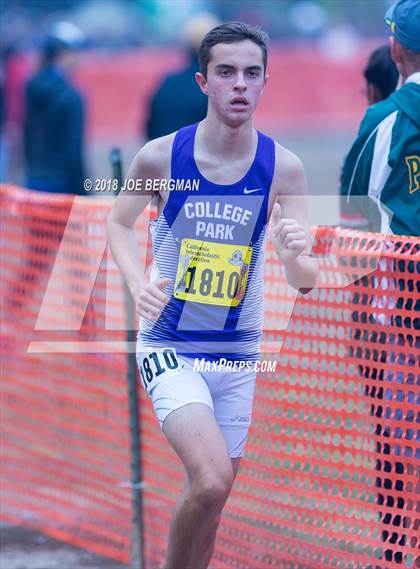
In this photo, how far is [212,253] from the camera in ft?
13.8

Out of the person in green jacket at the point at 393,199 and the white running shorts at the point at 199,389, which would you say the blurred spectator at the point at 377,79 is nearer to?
the person in green jacket at the point at 393,199

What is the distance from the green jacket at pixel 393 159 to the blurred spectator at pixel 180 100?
4.22 metres

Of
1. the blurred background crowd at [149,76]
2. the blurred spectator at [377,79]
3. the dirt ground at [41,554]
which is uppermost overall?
the blurred background crowd at [149,76]

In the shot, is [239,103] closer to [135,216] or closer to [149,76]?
[135,216]

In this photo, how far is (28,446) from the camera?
6.36 m

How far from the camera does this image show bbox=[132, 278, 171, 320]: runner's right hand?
3.93 meters

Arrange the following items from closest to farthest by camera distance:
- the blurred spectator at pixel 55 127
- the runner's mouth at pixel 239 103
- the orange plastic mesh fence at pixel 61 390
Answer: the runner's mouth at pixel 239 103 < the orange plastic mesh fence at pixel 61 390 < the blurred spectator at pixel 55 127

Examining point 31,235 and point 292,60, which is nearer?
point 31,235

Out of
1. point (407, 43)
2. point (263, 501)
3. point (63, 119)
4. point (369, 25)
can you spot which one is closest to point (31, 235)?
point (263, 501)

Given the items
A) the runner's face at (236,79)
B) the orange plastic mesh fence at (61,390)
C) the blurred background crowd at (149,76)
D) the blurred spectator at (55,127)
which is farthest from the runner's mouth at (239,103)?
the blurred spectator at (55,127)

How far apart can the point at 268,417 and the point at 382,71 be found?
169 centimetres

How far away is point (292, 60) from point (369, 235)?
83.0 feet

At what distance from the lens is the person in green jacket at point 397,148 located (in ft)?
14.7

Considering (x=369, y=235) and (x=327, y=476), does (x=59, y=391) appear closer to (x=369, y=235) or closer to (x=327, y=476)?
(x=327, y=476)
